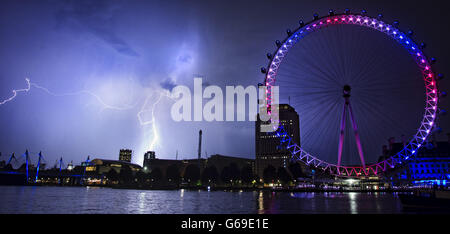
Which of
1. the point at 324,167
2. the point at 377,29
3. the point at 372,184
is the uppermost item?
the point at 377,29

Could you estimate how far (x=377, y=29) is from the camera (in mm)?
46750

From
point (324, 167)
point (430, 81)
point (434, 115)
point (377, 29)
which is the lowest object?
point (324, 167)

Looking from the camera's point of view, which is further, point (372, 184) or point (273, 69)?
point (372, 184)

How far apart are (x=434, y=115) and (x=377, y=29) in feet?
54.6

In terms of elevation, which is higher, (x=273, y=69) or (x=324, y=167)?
(x=273, y=69)
